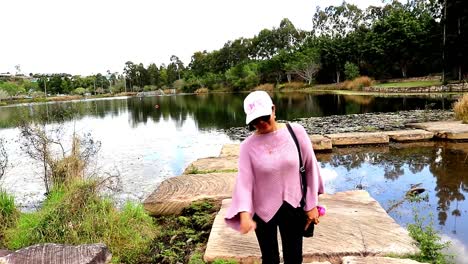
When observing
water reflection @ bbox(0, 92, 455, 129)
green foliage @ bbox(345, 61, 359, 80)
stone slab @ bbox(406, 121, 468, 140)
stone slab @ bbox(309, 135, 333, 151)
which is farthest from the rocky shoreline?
green foliage @ bbox(345, 61, 359, 80)

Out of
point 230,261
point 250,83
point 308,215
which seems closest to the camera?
point 308,215

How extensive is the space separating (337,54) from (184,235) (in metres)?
39.7

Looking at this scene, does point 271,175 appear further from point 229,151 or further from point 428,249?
point 229,151

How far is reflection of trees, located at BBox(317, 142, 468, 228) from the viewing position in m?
5.14

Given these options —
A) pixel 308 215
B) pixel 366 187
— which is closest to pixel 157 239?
pixel 308 215

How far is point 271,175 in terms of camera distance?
6.29 feet

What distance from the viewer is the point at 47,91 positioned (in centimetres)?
8106

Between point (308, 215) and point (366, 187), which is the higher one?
point (308, 215)

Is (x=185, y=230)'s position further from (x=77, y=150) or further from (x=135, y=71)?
(x=135, y=71)

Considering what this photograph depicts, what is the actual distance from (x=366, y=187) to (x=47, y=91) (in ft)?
285

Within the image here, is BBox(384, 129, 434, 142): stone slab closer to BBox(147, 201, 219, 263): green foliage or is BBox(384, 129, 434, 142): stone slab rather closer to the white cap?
BBox(147, 201, 219, 263): green foliage

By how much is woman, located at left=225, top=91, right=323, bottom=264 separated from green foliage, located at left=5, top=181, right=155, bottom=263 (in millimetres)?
1881

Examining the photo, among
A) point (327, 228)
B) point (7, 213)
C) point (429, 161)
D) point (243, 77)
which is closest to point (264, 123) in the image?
point (327, 228)

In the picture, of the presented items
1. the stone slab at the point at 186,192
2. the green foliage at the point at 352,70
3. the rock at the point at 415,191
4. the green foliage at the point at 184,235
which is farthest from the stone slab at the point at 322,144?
the green foliage at the point at 352,70
